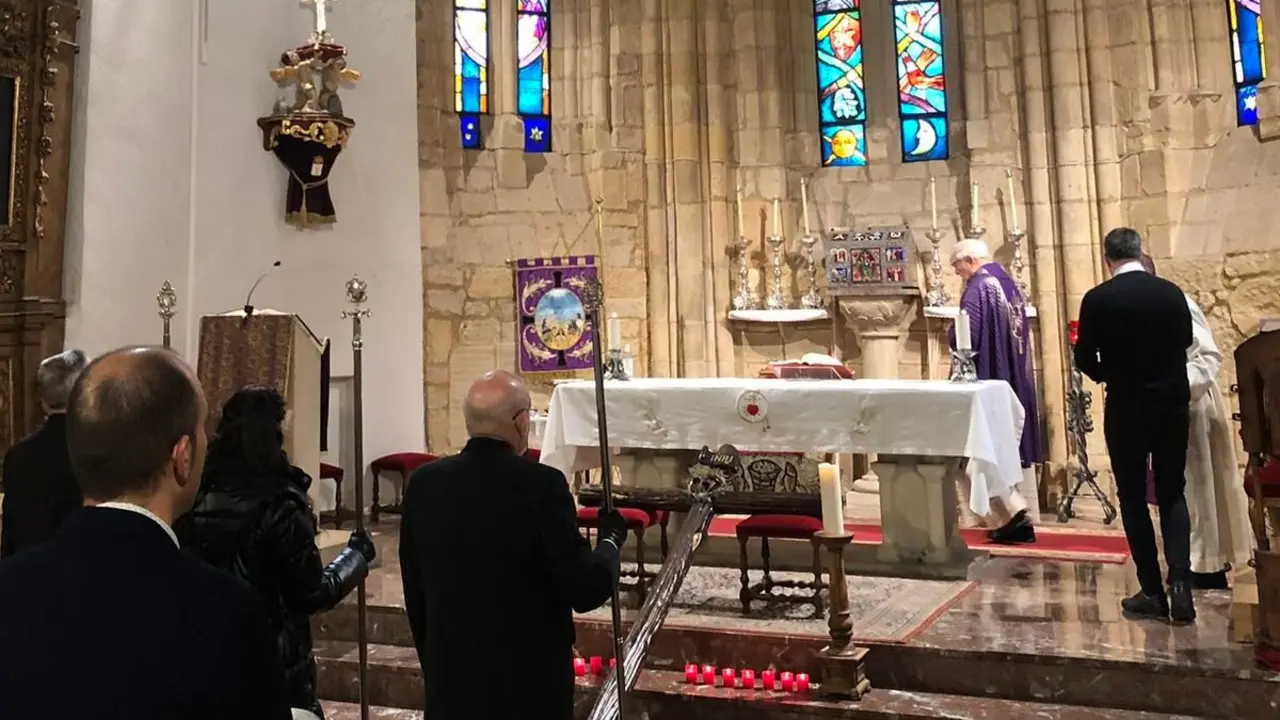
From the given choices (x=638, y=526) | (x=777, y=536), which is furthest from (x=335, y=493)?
(x=777, y=536)

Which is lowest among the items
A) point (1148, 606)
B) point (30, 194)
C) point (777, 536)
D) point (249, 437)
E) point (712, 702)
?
point (712, 702)

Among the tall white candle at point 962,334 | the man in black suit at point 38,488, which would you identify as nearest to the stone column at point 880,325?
the tall white candle at point 962,334

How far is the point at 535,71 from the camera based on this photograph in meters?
9.71

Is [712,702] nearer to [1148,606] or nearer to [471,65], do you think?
[1148,606]

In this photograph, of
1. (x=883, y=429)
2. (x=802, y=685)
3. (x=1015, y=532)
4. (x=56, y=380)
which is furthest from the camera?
(x=1015, y=532)

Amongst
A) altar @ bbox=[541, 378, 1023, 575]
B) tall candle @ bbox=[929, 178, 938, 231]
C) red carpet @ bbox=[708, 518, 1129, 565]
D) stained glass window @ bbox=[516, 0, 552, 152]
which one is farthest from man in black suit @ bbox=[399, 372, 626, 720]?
stained glass window @ bbox=[516, 0, 552, 152]

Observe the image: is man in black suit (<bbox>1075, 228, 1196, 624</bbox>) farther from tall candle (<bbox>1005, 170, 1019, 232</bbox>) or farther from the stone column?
tall candle (<bbox>1005, 170, 1019, 232</bbox>)

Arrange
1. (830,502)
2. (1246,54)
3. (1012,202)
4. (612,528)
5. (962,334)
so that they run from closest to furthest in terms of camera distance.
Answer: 1. (612,528)
2. (830,502)
3. (962,334)
4. (1246,54)
5. (1012,202)

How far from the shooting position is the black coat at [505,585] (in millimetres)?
2301

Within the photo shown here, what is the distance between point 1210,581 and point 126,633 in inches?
203

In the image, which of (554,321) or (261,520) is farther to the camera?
(554,321)

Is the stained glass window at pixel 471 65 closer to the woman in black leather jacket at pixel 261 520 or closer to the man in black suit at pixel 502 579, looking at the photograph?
the woman in black leather jacket at pixel 261 520

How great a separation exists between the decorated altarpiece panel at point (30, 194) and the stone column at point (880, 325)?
613cm

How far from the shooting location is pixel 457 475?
2.39 m
